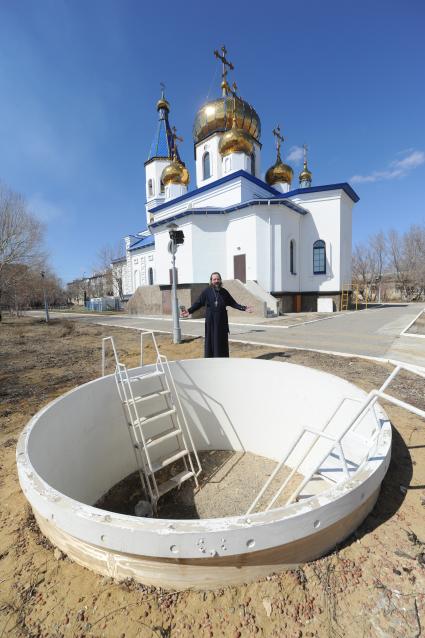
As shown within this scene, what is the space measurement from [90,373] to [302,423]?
4252 millimetres

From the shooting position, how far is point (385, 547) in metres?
1.59

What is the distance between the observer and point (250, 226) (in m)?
18.4

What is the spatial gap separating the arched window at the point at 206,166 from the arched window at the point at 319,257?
35.2 feet

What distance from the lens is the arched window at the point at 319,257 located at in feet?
65.9

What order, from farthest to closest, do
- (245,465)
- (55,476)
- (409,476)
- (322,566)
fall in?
1. (245,465)
2. (55,476)
3. (409,476)
4. (322,566)

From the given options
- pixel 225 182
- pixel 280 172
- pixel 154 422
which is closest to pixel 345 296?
pixel 225 182

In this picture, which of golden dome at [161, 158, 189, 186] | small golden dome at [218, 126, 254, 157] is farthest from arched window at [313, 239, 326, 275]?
golden dome at [161, 158, 189, 186]

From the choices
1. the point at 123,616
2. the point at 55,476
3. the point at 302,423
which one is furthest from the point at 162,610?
the point at 302,423

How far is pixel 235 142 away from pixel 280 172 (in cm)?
546

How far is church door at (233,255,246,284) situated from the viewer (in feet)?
62.1

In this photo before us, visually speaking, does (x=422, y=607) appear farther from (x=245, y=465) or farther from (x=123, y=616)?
(x=245, y=465)

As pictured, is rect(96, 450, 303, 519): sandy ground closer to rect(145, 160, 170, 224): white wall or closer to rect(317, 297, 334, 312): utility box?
rect(317, 297, 334, 312): utility box

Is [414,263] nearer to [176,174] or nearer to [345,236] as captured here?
[345,236]

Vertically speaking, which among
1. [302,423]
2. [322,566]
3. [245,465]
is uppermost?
[322,566]
